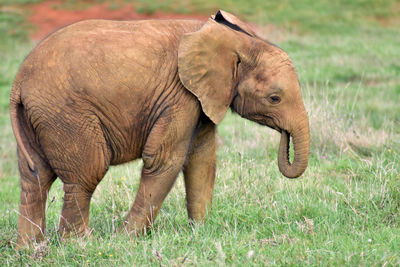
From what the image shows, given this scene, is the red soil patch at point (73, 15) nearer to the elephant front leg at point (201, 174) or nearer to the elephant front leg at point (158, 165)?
the elephant front leg at point (201, 174)

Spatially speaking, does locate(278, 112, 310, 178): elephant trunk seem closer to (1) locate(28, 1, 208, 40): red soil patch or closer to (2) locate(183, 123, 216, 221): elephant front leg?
(2) locate(183, 123, 216, 221): elephant front leg

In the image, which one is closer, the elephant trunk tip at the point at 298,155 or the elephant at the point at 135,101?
the elephant at the point at 135,101

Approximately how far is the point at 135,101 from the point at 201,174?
3.38 feet

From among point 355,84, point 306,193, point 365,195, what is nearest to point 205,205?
point 306,193

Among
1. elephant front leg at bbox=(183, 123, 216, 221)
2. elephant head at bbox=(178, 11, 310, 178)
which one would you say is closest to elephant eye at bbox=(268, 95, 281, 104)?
elephant head at bbox=(178, 11, 310, 178)

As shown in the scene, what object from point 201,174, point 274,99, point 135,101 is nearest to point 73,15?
point 201,174

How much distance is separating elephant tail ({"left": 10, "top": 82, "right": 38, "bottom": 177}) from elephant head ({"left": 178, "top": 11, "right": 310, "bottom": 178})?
4.39 ft

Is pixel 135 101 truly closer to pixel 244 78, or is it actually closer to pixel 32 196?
pixel 244 78

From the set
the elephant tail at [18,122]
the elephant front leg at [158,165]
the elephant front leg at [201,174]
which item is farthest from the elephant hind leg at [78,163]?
the elephant front leg at [201,174]

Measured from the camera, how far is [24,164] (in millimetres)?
5113

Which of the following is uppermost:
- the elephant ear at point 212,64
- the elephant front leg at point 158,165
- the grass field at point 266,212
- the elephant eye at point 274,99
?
the elephant ear at point 212,64

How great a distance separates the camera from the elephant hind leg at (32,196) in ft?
16.8

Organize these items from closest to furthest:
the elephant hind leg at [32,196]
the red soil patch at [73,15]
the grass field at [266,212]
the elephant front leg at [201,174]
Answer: the grass field at [266,212] → the elephant hind leg at [32,196] → the elephant front leg at [201,174] → the red soil patch at [73,15]

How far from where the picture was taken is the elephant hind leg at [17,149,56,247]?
5121 millimetres
